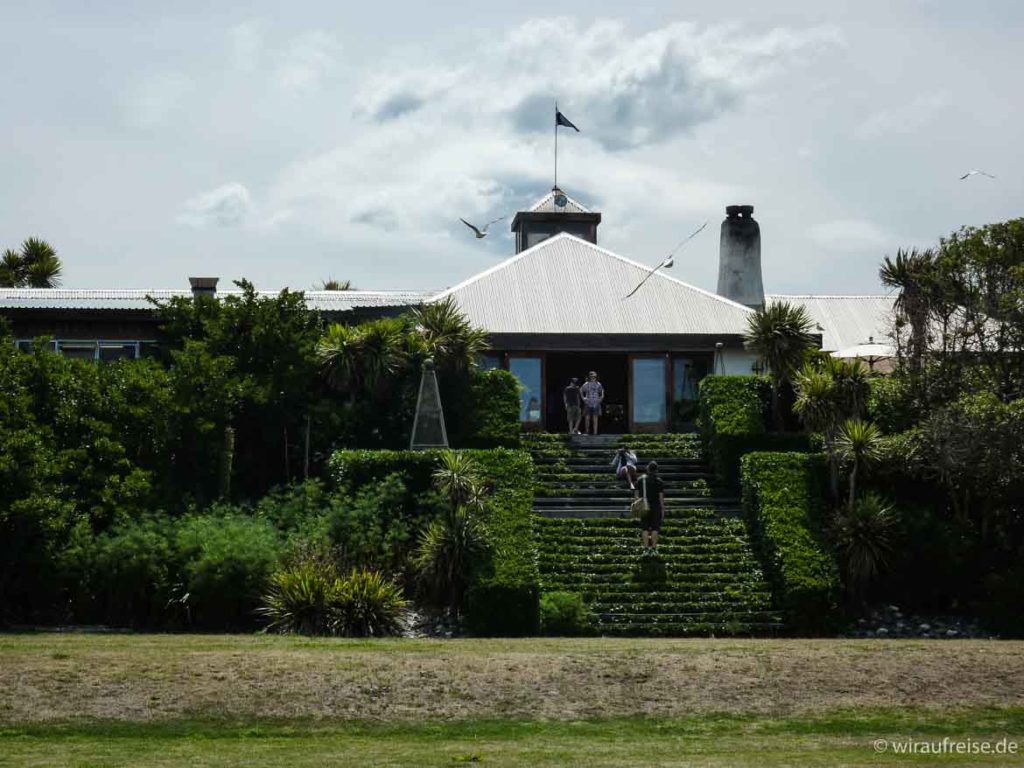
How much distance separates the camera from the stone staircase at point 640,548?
25.0 m

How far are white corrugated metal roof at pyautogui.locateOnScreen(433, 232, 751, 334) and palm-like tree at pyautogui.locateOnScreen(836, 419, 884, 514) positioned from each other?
25.9 ft

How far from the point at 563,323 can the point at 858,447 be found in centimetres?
996

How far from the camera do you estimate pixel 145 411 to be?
2820 centimetres

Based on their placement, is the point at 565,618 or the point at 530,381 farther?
the point at 530,381

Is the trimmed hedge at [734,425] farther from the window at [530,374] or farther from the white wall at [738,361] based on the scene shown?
the window at [530,374]

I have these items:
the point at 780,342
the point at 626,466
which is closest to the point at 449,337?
the point at 626,466

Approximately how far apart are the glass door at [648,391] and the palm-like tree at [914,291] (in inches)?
256

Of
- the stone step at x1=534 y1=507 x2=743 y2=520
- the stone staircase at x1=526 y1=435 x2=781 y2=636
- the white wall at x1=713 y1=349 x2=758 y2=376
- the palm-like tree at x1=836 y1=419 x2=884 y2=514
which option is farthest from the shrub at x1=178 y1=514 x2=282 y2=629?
the white wall at x1=713 y1=349 x2=758 y2=376

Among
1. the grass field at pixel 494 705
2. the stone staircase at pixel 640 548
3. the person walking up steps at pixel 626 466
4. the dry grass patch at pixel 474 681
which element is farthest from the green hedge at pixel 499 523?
the grass field at pixel 494 705

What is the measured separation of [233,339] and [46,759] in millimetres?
18918

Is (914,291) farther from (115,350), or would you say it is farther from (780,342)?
(115,350)

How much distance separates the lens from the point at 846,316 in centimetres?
4456

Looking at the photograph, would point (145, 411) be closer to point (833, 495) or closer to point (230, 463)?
point (230, 463)

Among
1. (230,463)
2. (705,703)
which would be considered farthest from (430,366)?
(705,703)
